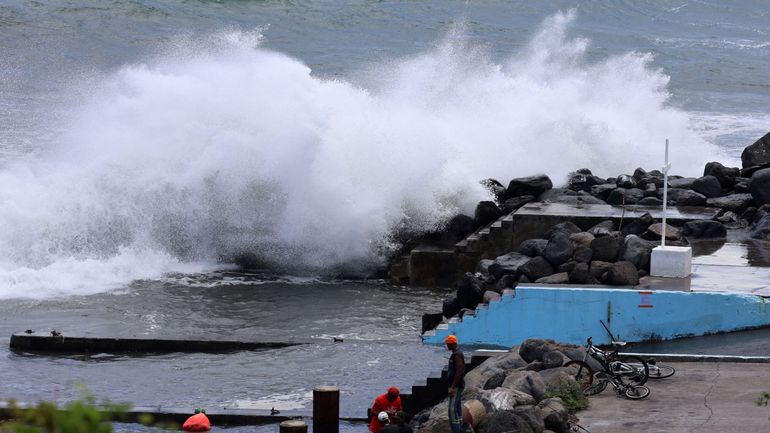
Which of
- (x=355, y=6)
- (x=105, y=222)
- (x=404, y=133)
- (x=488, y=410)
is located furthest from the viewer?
(x=355, y=6)

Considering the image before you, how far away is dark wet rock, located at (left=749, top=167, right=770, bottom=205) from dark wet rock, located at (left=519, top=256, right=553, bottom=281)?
5086mm

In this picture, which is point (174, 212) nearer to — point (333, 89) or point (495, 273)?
point (333, 89)

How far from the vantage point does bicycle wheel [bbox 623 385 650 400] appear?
33.8 feet

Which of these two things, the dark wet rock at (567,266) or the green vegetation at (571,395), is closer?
the green vegetation at (571,395)

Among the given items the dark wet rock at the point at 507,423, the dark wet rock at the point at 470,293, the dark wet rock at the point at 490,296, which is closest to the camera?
the dark wet rock at the point at 507,423

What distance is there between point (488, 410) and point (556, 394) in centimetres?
72

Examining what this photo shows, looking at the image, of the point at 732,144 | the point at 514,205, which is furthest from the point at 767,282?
the point at 732,144

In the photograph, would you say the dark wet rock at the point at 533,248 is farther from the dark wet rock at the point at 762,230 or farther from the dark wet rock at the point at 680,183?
the dark wet rock at the point at 680,183

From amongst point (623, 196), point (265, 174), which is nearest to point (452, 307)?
point (623, 196)

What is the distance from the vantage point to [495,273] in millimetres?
15250

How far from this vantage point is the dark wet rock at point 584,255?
47.6 ft

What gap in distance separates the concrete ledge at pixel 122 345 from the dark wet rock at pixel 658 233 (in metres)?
4.54

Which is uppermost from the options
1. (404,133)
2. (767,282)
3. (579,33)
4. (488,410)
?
(579,33)

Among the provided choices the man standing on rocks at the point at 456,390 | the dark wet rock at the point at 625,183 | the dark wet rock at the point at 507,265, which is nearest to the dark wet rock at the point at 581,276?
the dark wet rock at the point at 507,265
